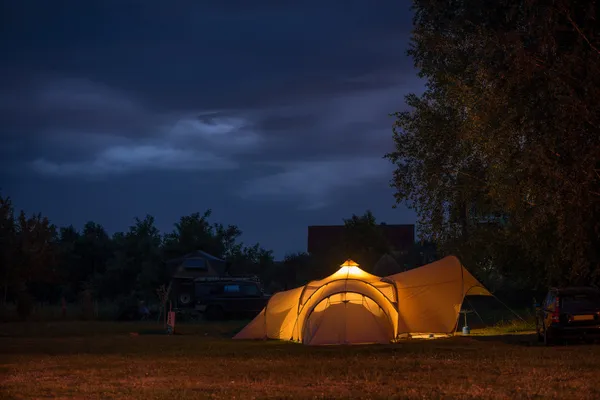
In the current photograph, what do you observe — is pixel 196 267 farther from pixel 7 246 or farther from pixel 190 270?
pixel 7 246

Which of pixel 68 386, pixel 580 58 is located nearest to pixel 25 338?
pixel 68 386

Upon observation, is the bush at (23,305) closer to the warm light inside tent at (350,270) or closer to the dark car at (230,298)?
the dark car at (230,298)

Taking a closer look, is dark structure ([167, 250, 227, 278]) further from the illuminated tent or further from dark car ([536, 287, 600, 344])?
dark car ([536, 287, 600, 344])

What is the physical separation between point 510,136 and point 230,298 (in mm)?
21011

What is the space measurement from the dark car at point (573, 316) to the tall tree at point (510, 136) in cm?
73

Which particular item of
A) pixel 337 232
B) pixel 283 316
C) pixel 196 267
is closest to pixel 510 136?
pixel 283 316

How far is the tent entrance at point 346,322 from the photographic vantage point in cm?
2625

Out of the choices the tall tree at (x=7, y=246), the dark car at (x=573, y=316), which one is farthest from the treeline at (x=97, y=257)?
the dark car at (x=573, y=316)

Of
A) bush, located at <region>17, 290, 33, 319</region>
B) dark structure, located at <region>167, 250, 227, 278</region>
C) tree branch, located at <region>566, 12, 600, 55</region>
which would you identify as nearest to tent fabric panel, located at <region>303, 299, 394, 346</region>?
tree branch, located at <region>566, 12, 600, 55</region>

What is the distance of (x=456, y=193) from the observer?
32844mm

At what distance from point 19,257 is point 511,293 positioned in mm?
23976

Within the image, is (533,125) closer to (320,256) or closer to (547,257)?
(547,257)

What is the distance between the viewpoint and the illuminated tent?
87.0ft

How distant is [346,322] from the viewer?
1041 inches
